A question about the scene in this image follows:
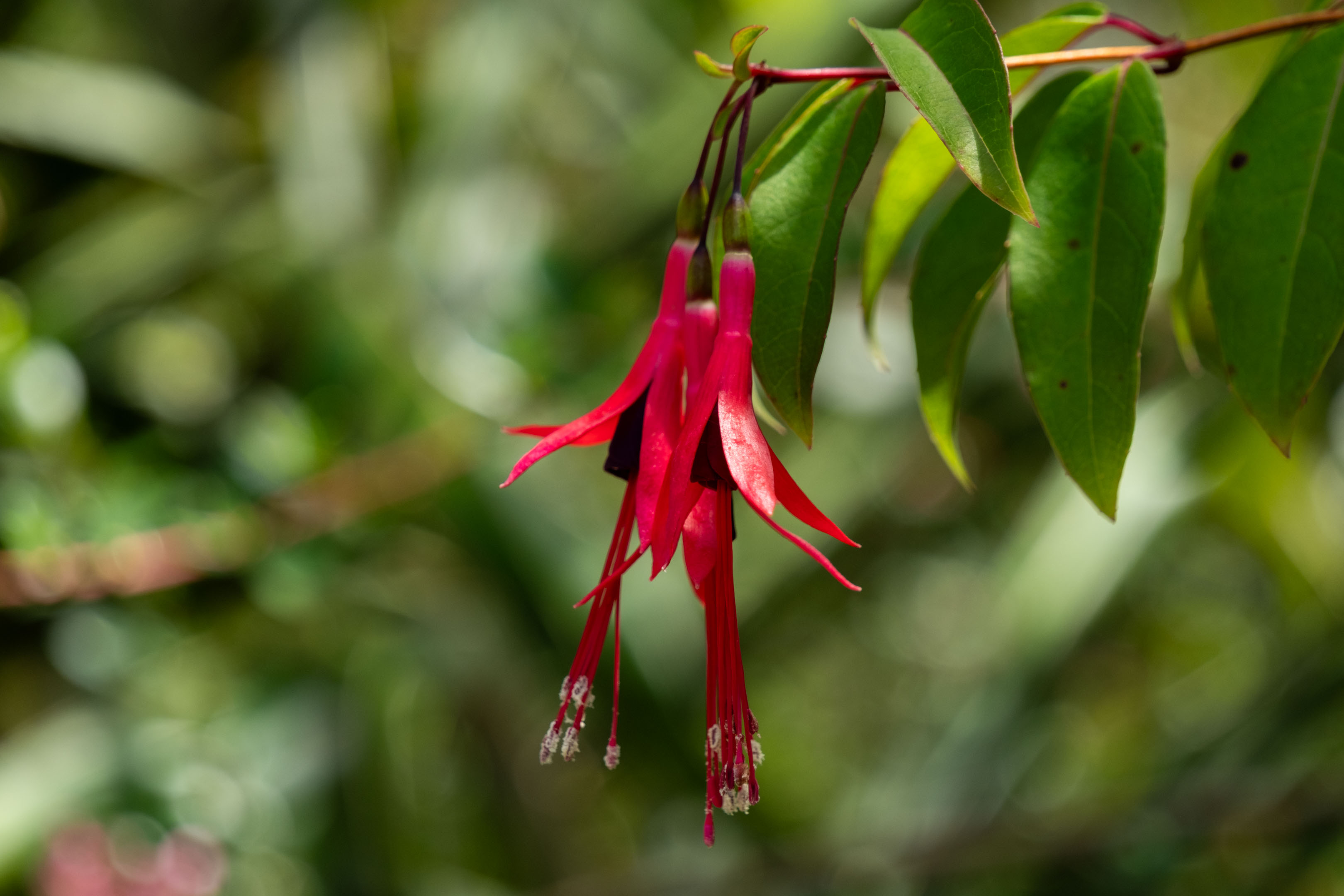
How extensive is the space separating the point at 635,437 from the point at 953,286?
16 cm

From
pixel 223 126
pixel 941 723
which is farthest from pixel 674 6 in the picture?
pixel 941 723

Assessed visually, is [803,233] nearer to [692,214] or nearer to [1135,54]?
[692,214]

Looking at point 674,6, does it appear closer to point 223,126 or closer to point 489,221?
point 489,221

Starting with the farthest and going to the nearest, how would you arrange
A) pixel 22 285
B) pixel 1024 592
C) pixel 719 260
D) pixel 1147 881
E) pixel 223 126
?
pixel 223 126 < pixel 22 285 < pixel 1024 592 < pixel 1147 881 < pixel 719 260

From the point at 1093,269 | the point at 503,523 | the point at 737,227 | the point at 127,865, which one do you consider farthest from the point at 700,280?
the point at 127,865

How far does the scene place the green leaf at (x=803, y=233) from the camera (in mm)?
351

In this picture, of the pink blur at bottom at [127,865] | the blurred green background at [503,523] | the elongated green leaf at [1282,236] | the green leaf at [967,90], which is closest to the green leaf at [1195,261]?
the elongated green leaf at [1282,236]

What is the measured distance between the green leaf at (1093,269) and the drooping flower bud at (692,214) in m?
0.11

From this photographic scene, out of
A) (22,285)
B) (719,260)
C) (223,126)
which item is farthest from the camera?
(223,126)

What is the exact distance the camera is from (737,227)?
0.34m

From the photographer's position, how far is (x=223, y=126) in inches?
66.2

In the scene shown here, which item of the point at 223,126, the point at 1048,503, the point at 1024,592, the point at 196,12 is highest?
the point at 196,12

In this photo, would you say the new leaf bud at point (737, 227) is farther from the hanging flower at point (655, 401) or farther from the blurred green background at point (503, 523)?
the blurred green background at point (503, 523)

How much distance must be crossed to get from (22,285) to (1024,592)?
1.46 metres
